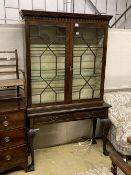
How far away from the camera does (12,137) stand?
2133 millimetres

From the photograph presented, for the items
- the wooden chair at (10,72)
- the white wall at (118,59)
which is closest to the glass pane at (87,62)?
the white wall at (118,59)

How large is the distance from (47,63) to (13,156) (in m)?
1.02

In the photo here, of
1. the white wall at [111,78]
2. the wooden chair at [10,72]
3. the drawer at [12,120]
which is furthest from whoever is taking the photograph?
the white wall at [111,78]

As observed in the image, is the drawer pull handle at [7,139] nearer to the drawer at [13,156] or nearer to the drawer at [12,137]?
the drawer at [12,137]

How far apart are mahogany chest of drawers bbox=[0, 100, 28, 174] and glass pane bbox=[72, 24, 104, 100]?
66cm

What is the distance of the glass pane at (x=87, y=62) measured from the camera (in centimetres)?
235

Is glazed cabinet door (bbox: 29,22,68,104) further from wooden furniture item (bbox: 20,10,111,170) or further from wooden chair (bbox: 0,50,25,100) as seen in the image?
wooden chair (bbox: 0,50,25,100)

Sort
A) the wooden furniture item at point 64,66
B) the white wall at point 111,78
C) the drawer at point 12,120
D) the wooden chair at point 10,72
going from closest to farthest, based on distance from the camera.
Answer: the drawer at point 12,120, the wooden furniture item at point 64,66, the wooden chair at point 10,72, the white wall at point 111,78

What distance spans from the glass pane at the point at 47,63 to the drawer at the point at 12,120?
25cm

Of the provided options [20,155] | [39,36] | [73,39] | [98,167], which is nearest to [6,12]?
[39,36]

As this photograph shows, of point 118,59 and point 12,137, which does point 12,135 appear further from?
point 118,59

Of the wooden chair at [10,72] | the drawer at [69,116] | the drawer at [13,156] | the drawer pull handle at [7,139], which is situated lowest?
the drawer at [13,156]

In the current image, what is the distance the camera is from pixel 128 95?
2883mm

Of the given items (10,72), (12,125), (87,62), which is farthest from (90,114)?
(10,72)
